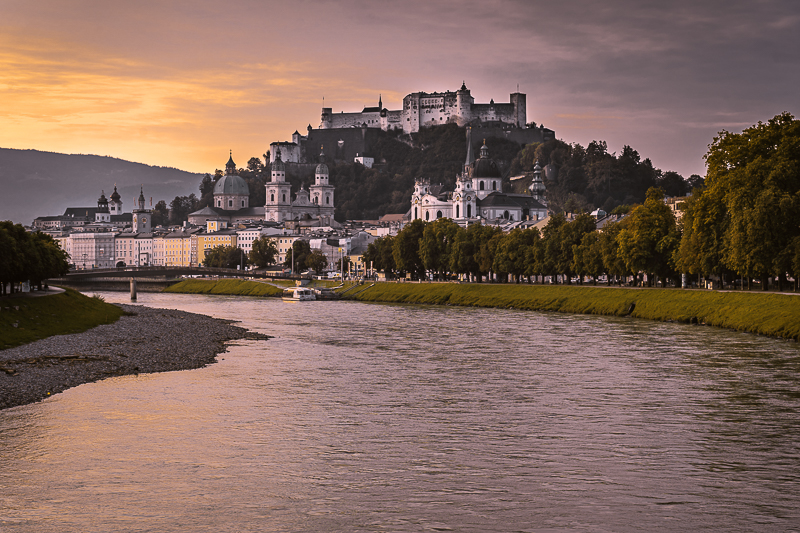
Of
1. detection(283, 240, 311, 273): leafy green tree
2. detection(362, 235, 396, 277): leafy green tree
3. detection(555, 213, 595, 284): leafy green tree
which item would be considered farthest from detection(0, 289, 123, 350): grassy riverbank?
detection(283, 240, 311, 273): leafy green tree

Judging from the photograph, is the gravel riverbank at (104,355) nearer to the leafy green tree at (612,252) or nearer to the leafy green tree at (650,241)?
the leafy green tree at (650,241)

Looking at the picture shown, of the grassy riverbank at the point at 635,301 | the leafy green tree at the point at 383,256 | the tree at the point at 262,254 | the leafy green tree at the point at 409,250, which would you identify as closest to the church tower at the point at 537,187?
the tree at the point at 262,254

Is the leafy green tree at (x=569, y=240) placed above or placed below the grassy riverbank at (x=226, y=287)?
above

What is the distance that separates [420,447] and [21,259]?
36.6 m

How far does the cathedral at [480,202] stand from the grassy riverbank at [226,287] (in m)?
51.1

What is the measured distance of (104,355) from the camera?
3500 cm

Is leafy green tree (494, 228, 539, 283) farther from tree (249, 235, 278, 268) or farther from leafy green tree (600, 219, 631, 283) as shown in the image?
tree (249, 235, 278, 268)

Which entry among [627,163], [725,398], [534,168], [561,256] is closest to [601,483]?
[725,398]

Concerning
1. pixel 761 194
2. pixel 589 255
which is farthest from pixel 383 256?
pixel 761 194

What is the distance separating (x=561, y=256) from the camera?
77438mm

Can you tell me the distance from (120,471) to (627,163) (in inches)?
6373

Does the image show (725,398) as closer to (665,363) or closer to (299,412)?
(665,363)

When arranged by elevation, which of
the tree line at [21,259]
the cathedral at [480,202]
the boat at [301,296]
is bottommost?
the boat at [301,296]

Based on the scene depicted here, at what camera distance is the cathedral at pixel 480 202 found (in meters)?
169
